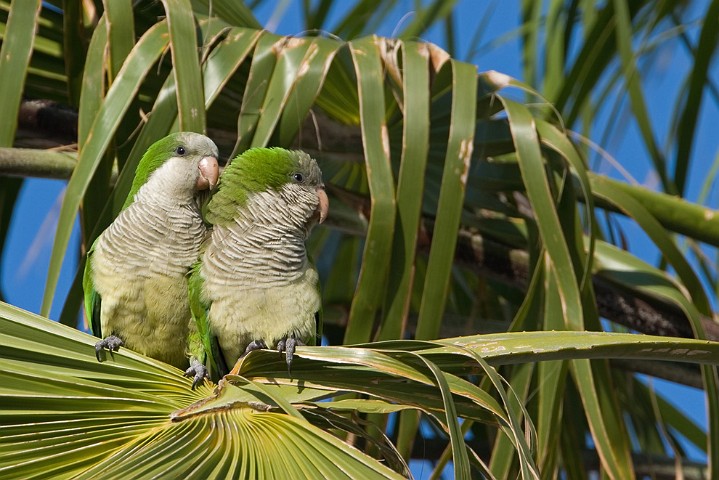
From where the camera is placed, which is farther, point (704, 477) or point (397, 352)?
point (704, 477)

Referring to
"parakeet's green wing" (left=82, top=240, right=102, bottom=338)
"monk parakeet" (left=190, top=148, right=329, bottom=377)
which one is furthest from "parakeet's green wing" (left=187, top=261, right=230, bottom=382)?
"parakeet's green wing" (left=82, top=240, right=102, bottom=338)

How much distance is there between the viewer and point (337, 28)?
465cm

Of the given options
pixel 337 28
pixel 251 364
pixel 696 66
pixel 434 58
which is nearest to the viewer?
pixel 251 364

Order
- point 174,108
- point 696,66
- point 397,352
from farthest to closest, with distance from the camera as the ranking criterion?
point 696,66, point 174,108, point 397,352

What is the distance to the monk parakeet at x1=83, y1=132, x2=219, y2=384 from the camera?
3.05m

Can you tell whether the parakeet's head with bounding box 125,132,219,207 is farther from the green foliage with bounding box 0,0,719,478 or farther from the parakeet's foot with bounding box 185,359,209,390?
the parakeet's foot with bounding box 185,359,209,390

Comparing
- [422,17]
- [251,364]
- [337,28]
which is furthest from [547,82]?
[251,364]

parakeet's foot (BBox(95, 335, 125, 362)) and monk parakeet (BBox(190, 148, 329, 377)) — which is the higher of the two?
monk parakeet (BBox(190, 148, 329, 377))

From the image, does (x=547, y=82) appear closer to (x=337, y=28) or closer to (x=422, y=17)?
(x=422, y=17)

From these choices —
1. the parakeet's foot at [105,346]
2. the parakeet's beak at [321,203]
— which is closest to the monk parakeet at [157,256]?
the parakeet's beak at [321,203]

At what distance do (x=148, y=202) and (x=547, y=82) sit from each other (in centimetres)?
230

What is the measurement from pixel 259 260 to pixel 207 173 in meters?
0.39

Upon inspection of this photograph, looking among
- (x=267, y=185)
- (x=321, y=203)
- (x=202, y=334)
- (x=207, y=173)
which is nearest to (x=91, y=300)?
(x=202, y=334)

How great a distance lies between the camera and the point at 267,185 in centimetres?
319
